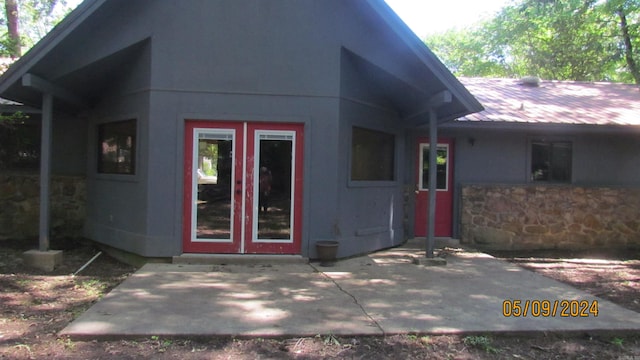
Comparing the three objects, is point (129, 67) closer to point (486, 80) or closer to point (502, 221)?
point (502, 221)

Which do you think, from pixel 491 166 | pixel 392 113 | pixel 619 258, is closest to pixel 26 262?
pixel 392 113

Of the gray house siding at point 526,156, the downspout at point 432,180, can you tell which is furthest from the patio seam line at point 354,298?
the gray house siding at point 526,156

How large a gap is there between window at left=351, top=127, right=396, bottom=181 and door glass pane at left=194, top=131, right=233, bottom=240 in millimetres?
2138

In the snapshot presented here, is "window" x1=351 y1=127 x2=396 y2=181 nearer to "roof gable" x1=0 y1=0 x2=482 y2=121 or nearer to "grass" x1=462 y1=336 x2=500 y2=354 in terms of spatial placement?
"roof gable" x1=0 y1=0 x2=482 y2=121

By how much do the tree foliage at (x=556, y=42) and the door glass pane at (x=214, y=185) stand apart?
31.9ft

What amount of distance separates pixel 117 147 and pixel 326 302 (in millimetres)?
4997

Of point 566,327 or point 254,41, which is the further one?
point 254,41

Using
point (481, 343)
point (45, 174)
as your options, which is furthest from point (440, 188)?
point (45, 174)

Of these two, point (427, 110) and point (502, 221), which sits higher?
point (427, 110)

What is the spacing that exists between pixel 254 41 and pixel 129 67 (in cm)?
216

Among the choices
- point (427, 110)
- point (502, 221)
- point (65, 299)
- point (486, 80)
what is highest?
point (486, 80)

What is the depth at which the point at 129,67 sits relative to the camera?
825 centimetres

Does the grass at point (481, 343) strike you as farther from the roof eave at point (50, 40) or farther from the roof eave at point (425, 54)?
the roof eave at point (50, 40)
